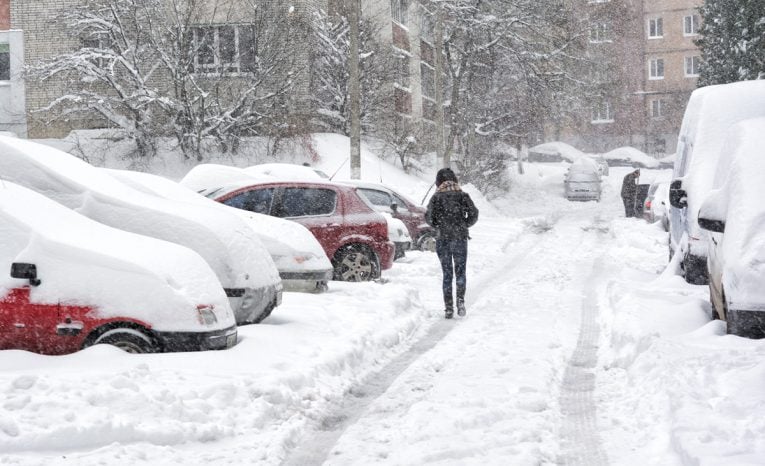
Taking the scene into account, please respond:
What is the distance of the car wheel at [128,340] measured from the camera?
797 cm

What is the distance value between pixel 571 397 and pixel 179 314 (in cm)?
300

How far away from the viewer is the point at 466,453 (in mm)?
6039

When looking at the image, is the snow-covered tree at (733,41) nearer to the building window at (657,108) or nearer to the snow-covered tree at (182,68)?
the snow-covered tree at (182,68)

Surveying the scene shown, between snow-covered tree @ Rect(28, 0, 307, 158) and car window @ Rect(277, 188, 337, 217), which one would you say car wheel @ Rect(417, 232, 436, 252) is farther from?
snow-covered tree @ Rect(28, 0, 307, 158)

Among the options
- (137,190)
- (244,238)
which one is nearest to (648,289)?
(244,238)

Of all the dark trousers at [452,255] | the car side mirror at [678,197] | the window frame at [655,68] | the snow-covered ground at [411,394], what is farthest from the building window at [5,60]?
the window frame at [655,68]

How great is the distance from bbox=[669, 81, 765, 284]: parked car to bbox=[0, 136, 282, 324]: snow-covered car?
4.79m

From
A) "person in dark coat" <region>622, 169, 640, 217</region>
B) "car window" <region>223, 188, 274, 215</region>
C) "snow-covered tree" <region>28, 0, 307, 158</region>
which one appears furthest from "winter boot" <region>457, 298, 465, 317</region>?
"person in dark coat" <region>622, 169, 640, 217</region>

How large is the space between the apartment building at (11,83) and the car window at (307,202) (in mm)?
21688

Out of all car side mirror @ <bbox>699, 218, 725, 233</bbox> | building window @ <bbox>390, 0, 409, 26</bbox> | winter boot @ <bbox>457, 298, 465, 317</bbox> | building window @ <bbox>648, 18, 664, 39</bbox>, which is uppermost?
building window @ <bbox>648, 18, 664, 39</bbox>

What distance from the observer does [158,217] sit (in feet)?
32.3

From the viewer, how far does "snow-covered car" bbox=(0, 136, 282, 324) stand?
9.52 metres

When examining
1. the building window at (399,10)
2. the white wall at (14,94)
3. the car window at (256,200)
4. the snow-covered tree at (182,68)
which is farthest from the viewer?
the building window at (399,10)

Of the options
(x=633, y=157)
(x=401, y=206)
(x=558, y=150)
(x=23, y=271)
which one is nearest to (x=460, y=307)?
(x=23, y=271)
